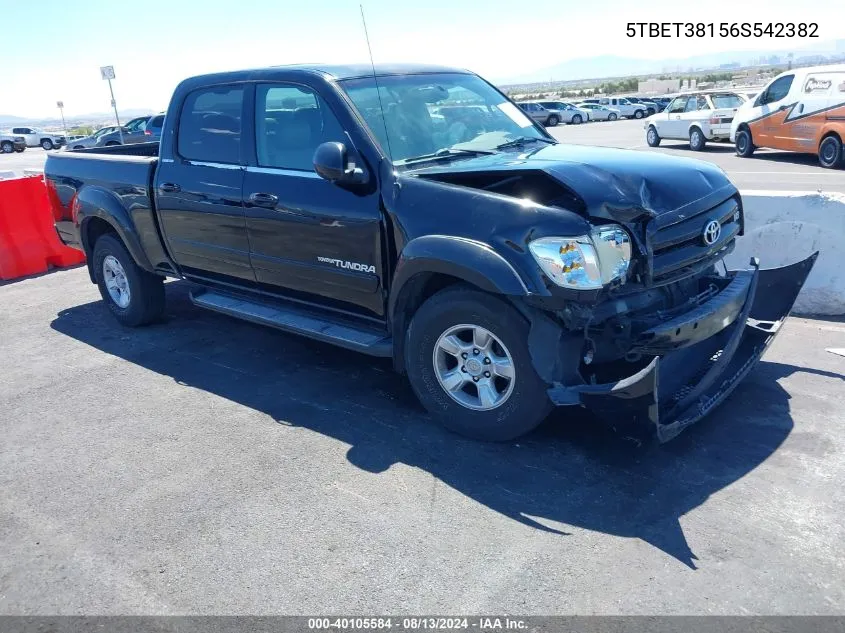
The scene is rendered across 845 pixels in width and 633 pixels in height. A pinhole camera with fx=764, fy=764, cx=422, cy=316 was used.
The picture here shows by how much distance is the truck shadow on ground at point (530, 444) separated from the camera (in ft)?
11.8

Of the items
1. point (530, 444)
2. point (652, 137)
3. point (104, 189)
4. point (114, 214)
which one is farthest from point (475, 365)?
point (652, 137)

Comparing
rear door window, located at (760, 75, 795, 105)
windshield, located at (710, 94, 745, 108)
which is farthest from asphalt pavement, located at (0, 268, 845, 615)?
windshield, located at (710, 94, 745, 108)

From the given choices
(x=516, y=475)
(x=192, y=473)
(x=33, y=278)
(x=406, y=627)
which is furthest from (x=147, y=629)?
(x=33, y=278)

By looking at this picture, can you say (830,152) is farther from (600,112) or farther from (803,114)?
(600,112)

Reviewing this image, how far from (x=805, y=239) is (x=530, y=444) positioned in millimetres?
3323

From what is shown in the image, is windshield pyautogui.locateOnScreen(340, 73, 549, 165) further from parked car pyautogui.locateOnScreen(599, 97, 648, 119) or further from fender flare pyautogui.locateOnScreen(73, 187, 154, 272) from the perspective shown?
parked car pyautogui.locateOnScreen(599, 97, 648, 119)

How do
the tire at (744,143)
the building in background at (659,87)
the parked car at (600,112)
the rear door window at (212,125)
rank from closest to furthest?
the rear door window at (212,125) < the tire at (744,143) < the parked car at (600,112) < the building in background at (659,87)

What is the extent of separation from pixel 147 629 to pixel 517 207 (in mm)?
2503

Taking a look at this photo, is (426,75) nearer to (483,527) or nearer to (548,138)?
(548,138)

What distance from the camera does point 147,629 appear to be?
296 cm

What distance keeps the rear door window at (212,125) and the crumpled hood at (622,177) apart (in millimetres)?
1717

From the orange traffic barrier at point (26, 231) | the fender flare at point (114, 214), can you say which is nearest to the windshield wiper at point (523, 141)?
the fender flare at point (114, 214)

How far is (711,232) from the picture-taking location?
418cm

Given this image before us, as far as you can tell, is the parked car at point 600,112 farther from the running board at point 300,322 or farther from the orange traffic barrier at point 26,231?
the running board at point 300,322
